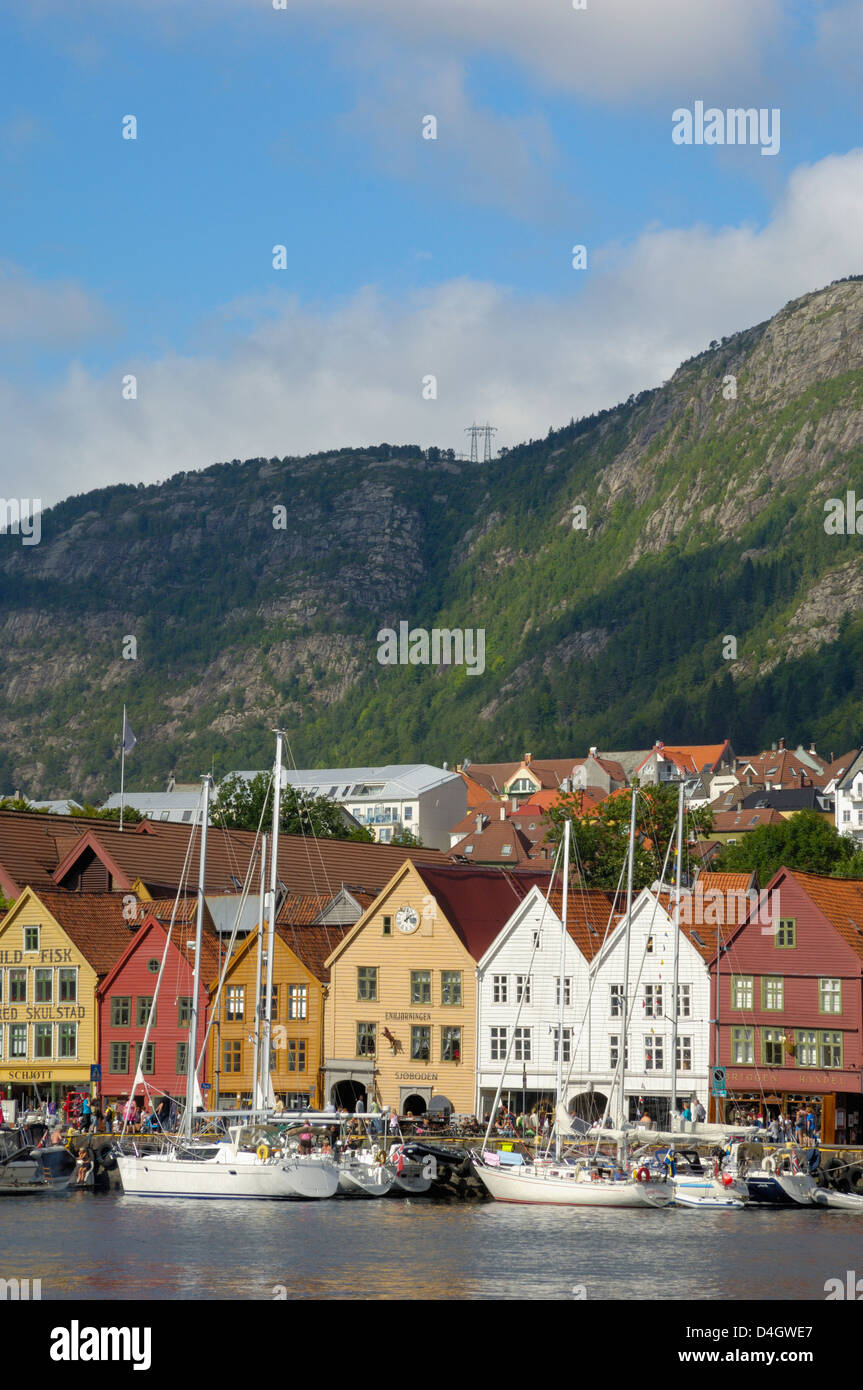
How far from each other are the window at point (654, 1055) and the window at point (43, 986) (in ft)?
112

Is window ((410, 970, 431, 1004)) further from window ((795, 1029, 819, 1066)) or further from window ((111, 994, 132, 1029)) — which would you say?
window ((795, 1029, 819, 1066))

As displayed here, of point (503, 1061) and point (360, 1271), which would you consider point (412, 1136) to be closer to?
point (503, 1061)

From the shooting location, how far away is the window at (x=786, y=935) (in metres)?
95.9

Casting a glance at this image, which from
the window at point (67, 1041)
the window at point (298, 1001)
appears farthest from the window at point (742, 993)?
the window at point (67, 1041)

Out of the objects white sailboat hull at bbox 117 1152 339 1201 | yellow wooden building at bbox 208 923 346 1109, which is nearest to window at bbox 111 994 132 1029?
yellow wooden building at bbox 208 923 346 1109

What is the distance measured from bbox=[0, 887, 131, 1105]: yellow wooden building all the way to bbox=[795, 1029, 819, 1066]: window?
38.3 meters

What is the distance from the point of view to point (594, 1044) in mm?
98625

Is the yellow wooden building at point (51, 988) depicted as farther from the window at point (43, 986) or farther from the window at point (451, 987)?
the window at point (451, 987)

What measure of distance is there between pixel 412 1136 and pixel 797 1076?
1913cm

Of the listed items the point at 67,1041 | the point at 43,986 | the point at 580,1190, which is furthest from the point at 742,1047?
the point at 43,986

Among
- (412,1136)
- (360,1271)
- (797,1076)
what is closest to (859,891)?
(797,1076)

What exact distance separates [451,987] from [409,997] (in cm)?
237

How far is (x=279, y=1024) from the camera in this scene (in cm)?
10431

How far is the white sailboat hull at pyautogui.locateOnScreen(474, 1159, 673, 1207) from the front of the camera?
7356 centimetres
